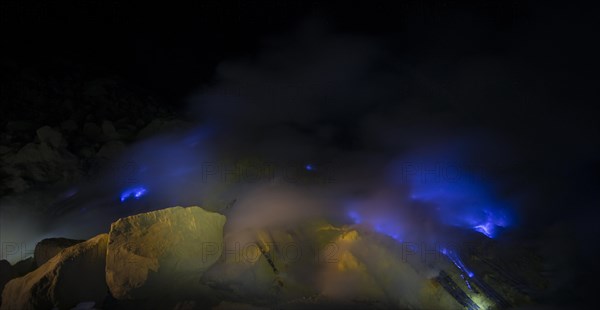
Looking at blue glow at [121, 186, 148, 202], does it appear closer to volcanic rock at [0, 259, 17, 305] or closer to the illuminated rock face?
volcanic rock at [0, 259, 17, 305]

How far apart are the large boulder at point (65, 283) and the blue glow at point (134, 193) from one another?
3268mm

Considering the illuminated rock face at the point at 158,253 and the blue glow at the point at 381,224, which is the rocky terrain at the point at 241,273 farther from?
the blue glow at the point at 381,224

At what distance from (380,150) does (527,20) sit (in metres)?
5.41

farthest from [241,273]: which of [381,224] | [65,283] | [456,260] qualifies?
[456,260]

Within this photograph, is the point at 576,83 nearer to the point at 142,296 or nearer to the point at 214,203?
the point at 214,203

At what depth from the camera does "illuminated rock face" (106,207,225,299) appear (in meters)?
5.20

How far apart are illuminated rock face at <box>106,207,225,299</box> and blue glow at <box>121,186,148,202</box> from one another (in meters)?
3.53

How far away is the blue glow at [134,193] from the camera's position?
887 centimetres

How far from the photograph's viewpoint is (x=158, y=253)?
208 inches

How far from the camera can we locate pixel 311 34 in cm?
1166

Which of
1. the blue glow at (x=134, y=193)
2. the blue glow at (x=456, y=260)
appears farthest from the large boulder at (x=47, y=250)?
the blue glow at (x=456, y=260)

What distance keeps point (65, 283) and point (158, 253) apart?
140 cm

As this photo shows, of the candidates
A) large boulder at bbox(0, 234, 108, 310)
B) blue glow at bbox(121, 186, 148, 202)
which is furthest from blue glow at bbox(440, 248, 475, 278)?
blue glow at bbox(121, 186, 148, 202)

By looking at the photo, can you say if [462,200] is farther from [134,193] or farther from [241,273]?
[134,193]
